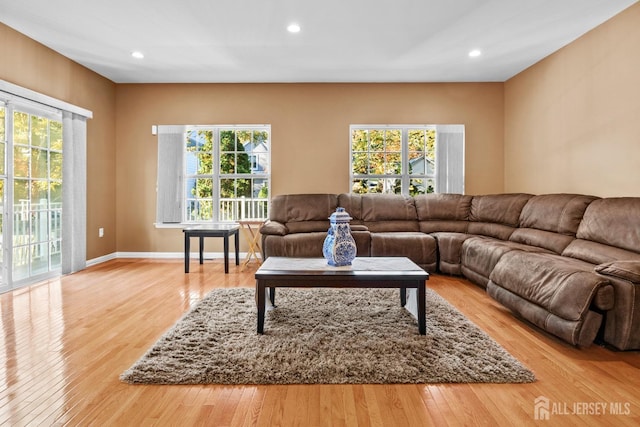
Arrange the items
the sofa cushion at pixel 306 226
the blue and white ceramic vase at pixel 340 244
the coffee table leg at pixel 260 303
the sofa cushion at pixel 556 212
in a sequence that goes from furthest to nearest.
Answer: the sofa cushion at pixel 306 226 → the sofa cushion at pixel 556 212 → the blue and white ceramic vase at pixel 340 244 → the coffee table leg at pixel 260 303

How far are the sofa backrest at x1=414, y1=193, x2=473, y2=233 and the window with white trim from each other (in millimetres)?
496

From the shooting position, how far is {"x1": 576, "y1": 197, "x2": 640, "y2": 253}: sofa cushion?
280 centimetres

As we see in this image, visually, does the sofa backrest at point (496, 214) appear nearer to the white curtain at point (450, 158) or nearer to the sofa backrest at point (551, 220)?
the sofa backrest at point (551, 220)

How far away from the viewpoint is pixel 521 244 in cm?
393

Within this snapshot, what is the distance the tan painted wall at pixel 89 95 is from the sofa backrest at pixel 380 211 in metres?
3.60

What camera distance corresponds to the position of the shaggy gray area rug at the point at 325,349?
194 centimetres

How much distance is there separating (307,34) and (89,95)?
334 centimetres

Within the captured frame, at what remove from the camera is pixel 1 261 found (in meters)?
3.74

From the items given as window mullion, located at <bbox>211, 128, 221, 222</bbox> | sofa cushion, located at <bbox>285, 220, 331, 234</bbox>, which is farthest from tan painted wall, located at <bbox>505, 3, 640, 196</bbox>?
window mullion, located at <bbox>211, 128, 221, 222</bbox>

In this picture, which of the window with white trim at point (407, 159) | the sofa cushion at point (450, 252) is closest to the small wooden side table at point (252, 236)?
the window with white trim at point (407, 159)

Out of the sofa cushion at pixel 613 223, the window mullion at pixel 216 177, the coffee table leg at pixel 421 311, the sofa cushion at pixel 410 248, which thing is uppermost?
the window mullion at pixel 216 177

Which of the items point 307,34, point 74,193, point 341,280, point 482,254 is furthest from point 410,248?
point 74,193

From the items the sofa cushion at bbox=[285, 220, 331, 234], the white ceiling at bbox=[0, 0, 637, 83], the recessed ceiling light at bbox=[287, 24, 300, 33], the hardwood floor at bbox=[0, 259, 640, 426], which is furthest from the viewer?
the sofa cushion at bbox=[285, 220, 331, 234]

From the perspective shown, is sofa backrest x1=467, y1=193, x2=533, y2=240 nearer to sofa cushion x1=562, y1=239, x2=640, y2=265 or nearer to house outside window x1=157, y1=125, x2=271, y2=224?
sofa cushion x1=562, y1=239, x2=640, y2=265
